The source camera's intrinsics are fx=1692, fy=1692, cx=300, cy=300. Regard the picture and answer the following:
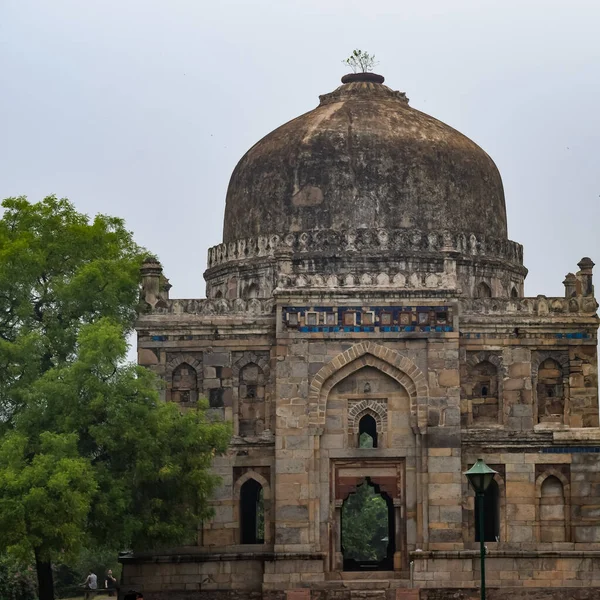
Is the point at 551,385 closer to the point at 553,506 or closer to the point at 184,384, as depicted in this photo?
the point at 553,506

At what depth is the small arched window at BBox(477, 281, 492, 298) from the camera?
3278 centimetres

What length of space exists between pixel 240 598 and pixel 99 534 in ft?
10.1

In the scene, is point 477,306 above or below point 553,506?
above

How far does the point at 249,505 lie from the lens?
1201 inches

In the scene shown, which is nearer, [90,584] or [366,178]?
[366,178]

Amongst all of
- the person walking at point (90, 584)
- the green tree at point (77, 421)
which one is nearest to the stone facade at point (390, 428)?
the green tree at point (77, 421)

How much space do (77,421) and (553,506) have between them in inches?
334

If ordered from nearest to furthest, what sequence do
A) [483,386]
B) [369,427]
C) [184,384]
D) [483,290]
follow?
[483,386], [184,384], [369,427], [483,290]

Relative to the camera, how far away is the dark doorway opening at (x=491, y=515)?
1168 inches

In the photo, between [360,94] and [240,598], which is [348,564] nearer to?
[240,598]

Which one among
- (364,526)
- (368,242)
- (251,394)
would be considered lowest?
(364,526)

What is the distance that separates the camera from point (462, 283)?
1280 inches

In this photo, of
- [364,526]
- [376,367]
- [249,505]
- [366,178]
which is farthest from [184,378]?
[364,526]

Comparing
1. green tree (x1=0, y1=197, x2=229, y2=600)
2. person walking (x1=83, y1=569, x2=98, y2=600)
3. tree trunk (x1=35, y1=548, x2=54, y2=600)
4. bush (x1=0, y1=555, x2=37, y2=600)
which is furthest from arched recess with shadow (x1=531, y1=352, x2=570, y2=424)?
person walking (x1=83, y1=569, x2=98, y2=600)
